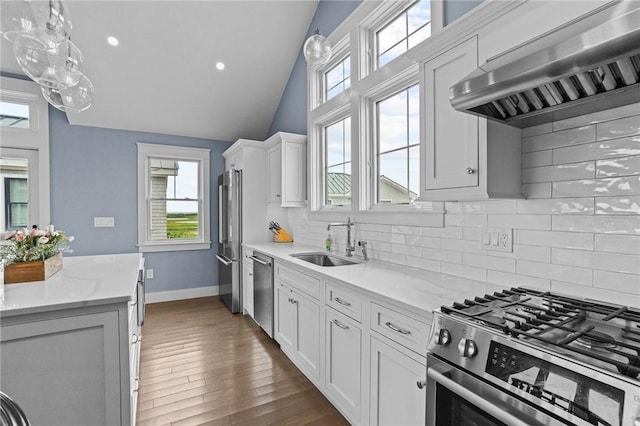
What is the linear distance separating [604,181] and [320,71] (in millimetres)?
3026

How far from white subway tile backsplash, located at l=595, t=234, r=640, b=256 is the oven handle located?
2.83 feet

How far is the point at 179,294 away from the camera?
4.83 meters

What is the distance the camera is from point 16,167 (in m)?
4.00

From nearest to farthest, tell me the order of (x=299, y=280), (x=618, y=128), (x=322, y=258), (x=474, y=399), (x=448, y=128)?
1. (x=474, y=399)
2. (x=618, y=128)
3. (x=448, y=128)
4. (x=299, y=280)
5. (x=322, y=258)

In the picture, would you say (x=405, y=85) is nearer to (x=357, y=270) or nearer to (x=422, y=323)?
(x=357, y=270)

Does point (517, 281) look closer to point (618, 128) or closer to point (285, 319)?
point (618, 128)

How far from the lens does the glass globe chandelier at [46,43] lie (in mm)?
1268

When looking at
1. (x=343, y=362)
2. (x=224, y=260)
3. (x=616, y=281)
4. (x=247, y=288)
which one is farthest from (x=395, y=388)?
(x=224, y=260)

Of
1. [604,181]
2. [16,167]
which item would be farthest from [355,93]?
[16,167]

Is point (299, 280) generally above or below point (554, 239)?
below

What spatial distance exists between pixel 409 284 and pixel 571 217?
81 centimetres

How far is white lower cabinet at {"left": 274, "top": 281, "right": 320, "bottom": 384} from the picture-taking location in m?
2.30

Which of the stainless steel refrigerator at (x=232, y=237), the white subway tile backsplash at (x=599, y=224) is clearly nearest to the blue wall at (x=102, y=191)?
the stainless steel refrigerator at (x=232, y=237)

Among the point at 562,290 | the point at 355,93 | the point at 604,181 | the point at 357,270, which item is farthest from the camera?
the point at 355,93
